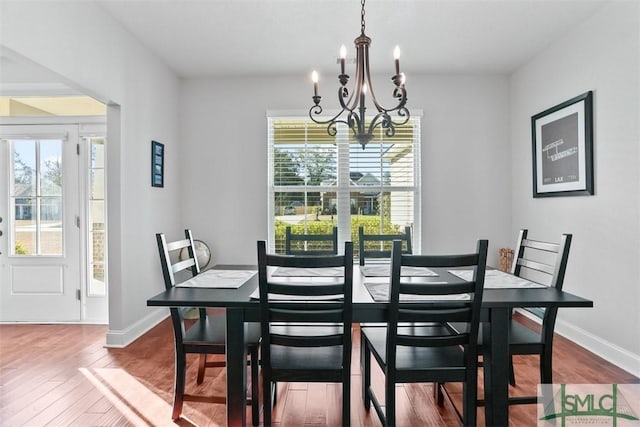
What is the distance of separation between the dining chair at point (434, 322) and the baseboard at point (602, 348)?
174cm

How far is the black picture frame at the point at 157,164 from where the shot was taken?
3637mm

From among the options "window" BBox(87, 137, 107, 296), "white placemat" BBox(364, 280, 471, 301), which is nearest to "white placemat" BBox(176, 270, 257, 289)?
"white placemat" BBox(364, 280, 471, 301)

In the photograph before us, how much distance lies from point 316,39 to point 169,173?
209cm

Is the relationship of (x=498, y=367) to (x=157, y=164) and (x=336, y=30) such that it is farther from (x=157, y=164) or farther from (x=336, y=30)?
(x=157, y=164)

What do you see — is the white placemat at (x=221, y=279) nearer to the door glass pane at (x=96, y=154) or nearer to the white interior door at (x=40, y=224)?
the door glass pane at (x=96, y=154)

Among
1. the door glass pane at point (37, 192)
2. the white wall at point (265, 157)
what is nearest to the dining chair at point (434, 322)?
the white wall at point (265, 157)

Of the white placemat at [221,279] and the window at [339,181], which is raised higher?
the window at [339,181]

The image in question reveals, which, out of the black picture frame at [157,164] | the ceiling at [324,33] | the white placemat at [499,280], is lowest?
the white placemat at [499,280]

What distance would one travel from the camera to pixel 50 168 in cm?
366

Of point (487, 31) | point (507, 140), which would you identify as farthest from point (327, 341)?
point (507, 140)

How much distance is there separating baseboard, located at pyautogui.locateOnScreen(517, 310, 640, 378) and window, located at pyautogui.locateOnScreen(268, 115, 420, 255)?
5.18 feet

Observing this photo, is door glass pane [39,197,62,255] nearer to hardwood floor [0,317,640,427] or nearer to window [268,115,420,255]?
hardwood floor [0,317,640,427]

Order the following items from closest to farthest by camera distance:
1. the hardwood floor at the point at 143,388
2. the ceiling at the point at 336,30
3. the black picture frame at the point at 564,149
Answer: the hardwood floor at the point at 143,388, the ceiling at the point at 336,30, the black picture frame at the point at 564,149

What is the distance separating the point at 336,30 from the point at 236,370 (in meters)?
2.77
